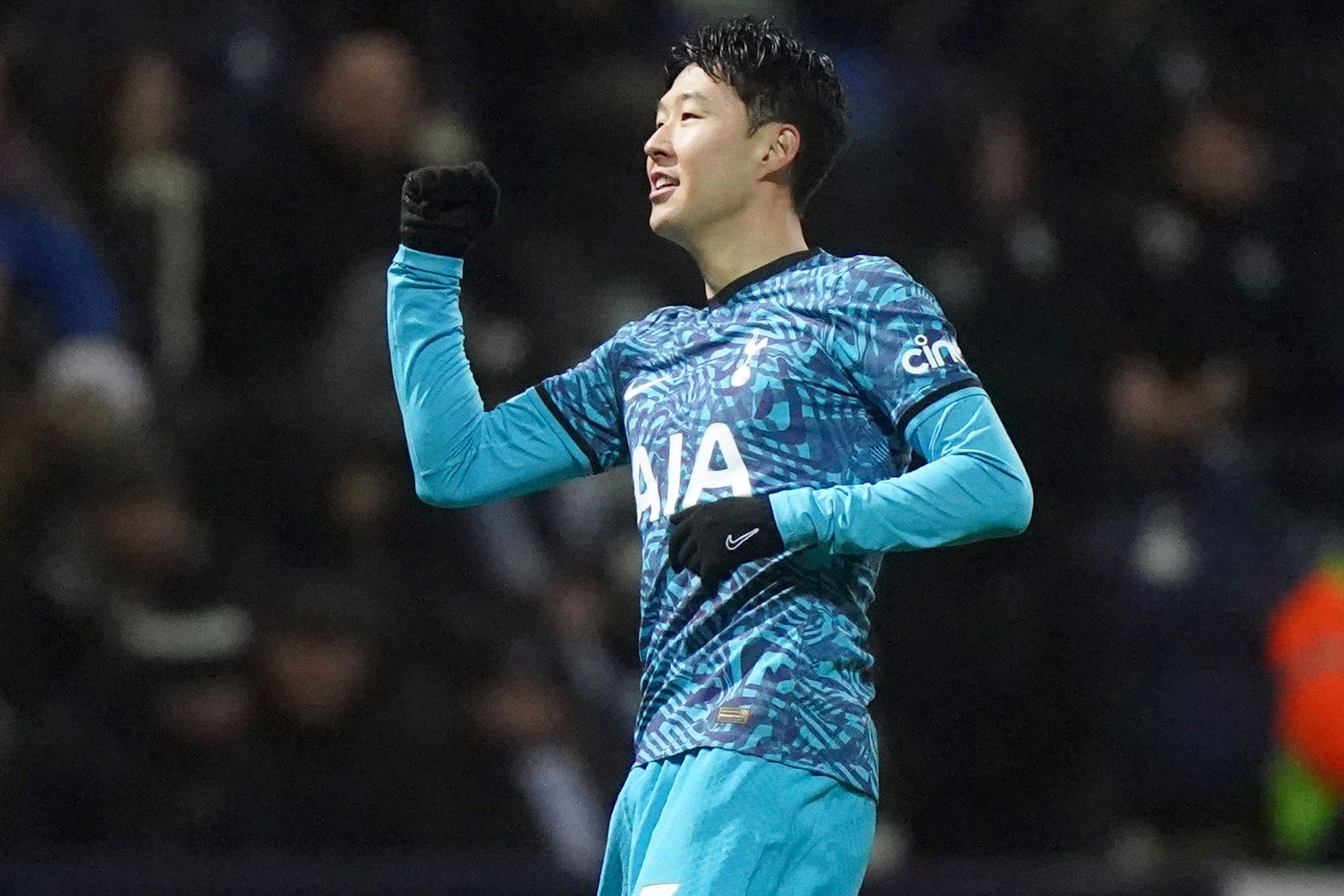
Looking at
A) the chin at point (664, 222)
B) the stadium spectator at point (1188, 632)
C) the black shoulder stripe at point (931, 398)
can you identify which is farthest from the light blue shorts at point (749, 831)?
the stadium spectator at point (1188, 632)

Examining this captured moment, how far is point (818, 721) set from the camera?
3.19 meters

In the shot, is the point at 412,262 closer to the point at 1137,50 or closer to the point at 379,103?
the point at 379,103

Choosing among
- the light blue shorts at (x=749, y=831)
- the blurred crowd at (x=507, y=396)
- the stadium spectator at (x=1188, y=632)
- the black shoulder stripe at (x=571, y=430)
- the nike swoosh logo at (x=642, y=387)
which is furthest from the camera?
the stadium spectator at (x=1188, y=632)

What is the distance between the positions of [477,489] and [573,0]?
155 inches

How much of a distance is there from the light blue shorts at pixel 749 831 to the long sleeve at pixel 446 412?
62 cm

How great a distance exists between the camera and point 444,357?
3.57 meters

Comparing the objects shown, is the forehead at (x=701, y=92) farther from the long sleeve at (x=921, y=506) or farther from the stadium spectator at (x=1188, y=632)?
the stadium spectator at (x=1188, y=632)

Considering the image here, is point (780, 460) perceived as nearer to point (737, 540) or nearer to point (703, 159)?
point (737, 540)

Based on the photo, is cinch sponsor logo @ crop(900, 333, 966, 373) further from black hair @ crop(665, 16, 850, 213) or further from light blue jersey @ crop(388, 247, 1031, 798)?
black hair @ crop(665, 16, 850, 213)

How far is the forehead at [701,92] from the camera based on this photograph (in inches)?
140

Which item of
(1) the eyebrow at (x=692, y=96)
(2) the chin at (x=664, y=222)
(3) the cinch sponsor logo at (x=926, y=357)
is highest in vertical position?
(1) the eyebrow at (x=692, y=96)

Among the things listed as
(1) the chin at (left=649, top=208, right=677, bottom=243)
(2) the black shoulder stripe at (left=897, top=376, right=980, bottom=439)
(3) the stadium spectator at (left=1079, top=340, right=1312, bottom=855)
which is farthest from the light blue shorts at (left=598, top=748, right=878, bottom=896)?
(3) the stadium spectator at (left=1079, top=340, right=1312, bottom=855)

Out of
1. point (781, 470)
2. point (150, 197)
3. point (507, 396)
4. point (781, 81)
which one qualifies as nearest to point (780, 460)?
point (781, 470)

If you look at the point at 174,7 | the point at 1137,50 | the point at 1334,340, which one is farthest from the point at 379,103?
the point at 1334,340
